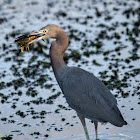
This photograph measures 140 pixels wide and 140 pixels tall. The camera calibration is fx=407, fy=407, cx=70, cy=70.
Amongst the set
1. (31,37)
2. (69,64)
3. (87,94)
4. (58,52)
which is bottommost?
(87,94)

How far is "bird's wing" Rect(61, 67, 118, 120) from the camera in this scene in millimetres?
6598

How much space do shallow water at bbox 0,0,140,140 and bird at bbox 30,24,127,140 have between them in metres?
1.00

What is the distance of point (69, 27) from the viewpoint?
51.0 feet

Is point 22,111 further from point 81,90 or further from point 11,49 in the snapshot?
point 11,49

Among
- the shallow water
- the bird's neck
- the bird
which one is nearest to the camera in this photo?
the bird

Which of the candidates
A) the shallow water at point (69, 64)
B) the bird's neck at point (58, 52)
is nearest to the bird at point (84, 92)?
the bird's neck at point (58, 52)

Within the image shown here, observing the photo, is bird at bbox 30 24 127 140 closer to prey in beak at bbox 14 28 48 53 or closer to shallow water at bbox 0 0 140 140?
prey in beak at bbox 14 28 48 53

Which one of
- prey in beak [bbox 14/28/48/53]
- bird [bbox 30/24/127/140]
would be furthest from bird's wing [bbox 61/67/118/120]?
prey in beak [bbox 14/28/48/53]

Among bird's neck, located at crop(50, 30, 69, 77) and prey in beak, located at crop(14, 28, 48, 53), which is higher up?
prey in beak, located at crop(14, 28, 48, 53)

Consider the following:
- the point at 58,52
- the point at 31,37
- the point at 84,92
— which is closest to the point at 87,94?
the point at 84,92

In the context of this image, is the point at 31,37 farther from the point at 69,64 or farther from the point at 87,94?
the point at 69,64

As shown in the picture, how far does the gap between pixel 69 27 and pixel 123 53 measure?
4.01 metres

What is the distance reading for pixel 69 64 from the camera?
1153 cm

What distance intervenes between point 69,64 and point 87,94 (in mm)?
4805
